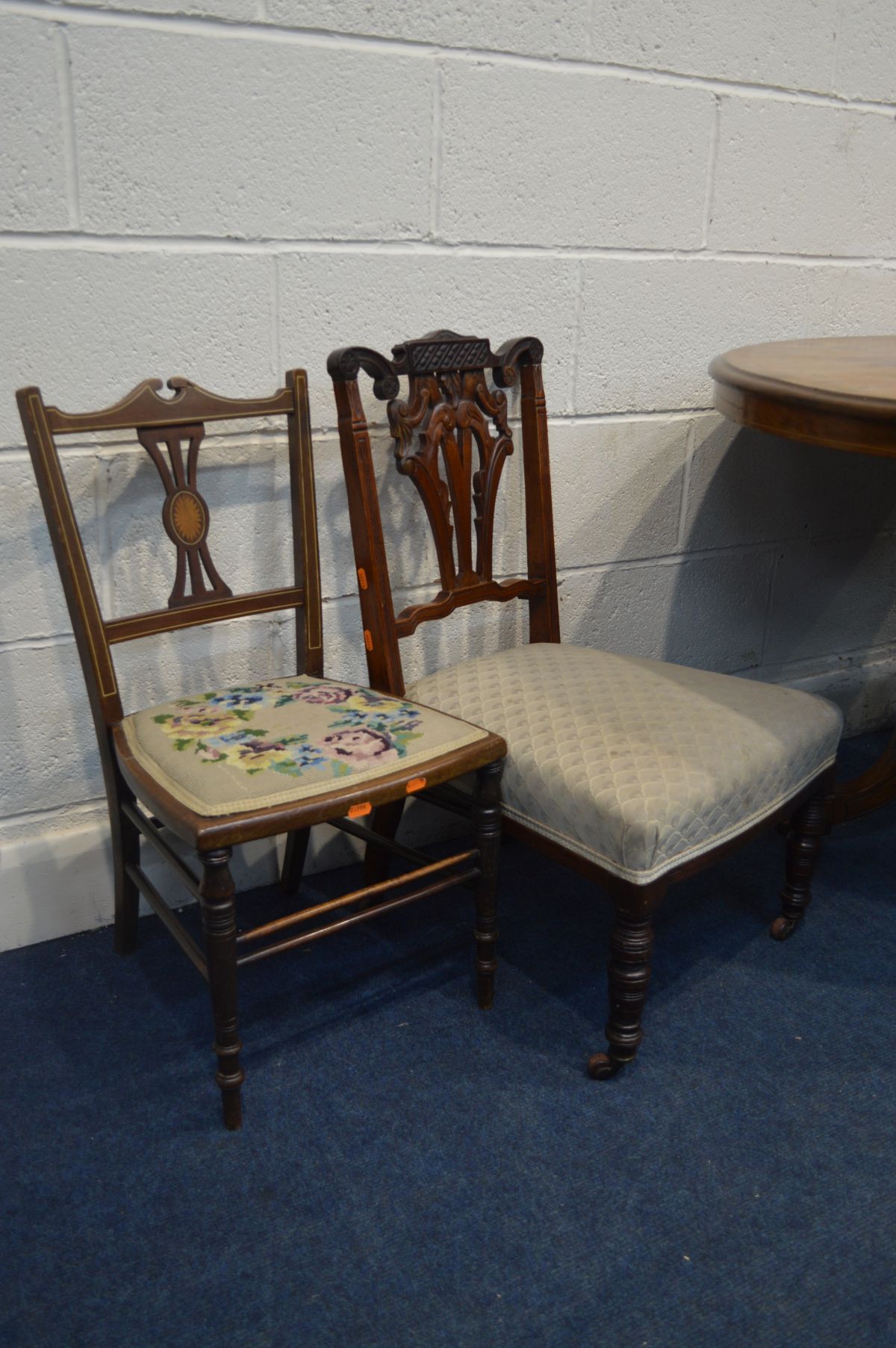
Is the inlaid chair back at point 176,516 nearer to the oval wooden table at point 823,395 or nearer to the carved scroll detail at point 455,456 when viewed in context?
the carved scroll detail at point 455,456

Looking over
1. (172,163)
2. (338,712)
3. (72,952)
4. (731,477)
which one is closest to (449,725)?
(338,712)

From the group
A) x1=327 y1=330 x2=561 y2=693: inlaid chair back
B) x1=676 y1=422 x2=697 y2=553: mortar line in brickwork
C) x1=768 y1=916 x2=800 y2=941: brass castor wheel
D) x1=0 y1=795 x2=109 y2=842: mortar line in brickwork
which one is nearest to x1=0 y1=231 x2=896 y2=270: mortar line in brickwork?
x1=327 y1=330 x2=561 y2=693: inlaid chair back

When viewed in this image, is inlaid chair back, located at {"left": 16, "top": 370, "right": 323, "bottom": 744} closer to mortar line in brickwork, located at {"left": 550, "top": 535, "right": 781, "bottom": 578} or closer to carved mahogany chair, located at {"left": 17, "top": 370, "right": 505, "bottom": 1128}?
carved mahogany chair, located at {"left": 17, "top": 370, "right": 505, "bottom": 1128}

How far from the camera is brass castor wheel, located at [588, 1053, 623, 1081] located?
4.86 feet

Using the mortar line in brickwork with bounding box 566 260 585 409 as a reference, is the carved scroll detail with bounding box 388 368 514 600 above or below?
below

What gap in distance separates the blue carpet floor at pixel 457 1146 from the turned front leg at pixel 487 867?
0.21ft

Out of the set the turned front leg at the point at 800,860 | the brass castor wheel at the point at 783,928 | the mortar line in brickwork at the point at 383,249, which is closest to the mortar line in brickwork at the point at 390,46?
the mortar line in brickwork at the point at 383,249

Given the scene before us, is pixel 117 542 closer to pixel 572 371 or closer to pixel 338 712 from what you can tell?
pixel 338 712

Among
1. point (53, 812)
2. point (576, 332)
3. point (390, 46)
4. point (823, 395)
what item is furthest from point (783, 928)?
point (390, 46)

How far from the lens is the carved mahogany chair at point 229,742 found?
130 cm

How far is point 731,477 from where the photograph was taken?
90.1 inches

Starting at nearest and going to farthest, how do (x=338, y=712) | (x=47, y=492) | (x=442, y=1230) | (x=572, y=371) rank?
1. (x=442, y=1230)
2. (x=47, y=492)
3. (x=338, y=712)
4. (x=572, y=371)

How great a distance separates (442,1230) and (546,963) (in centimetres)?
53

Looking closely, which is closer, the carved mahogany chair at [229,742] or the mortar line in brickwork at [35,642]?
the carved mahogany chair at [229,742]
